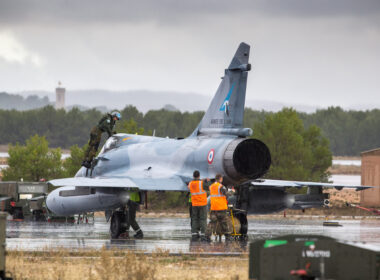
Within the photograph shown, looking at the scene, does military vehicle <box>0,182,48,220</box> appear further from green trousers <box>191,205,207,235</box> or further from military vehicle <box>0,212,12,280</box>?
military vehicle <box>0,212,12,280</box>

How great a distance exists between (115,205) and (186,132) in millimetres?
89666

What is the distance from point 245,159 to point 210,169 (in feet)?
3.15

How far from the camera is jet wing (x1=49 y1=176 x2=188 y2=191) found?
67.9ft

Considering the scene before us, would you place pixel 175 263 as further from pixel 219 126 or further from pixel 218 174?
pixel 219 126

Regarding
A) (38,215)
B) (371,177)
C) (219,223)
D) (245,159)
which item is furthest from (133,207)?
(371,177)

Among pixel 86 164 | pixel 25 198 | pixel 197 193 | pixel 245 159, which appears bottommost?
pixel 25 198

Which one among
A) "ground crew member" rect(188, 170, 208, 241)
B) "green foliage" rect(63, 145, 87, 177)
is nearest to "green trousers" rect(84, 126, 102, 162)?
"ground crew member" rect(188, 170, 208, 241)

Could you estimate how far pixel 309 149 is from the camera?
4897cm

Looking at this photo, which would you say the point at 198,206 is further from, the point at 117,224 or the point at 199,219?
the point at 117,224

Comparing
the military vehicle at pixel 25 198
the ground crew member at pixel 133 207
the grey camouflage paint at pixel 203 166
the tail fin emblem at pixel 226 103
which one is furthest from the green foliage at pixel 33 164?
the tail fin emblem at pixel 226 103

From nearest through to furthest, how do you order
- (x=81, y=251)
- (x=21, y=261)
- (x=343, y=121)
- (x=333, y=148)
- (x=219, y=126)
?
1. (x=21, y=261)
2. (x=81, y=251)
3. (x=219, y=126)
4. (x=333, y=148)
5. (x=343, y=121)

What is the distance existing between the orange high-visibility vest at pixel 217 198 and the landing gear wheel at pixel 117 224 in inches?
119

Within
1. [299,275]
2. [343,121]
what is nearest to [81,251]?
[299,275]

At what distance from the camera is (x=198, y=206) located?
20750 mm
